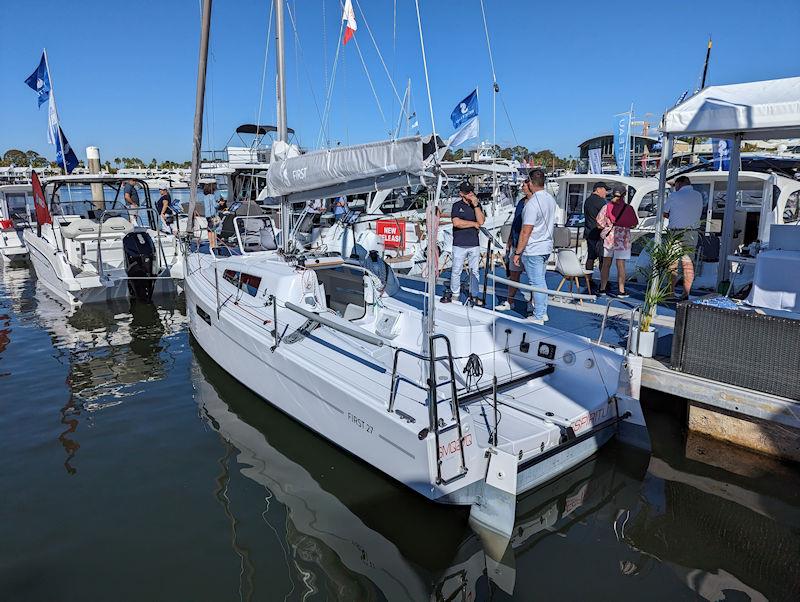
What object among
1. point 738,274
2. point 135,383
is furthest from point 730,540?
point 135,383

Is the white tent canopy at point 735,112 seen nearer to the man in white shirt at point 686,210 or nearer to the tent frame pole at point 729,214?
the tent frame pole at point 729,214

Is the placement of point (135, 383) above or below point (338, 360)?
below

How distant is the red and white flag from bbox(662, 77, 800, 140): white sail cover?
4781 millimetres

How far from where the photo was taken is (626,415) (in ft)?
16.2

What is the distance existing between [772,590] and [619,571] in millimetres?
936

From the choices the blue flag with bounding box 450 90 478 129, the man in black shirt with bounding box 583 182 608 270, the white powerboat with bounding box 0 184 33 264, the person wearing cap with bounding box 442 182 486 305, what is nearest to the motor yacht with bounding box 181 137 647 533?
the person wearing cap with bounding box 442 182 486 305

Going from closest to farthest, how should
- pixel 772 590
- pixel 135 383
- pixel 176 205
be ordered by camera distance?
pixel 772 590 → pixel 135 383 → pixel 176 205

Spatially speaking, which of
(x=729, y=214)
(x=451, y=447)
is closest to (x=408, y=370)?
(x=451, y=447)

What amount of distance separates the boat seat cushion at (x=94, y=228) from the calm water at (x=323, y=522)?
7093 millimetres

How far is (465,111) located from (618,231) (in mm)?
10938

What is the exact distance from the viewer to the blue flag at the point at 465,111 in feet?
54.6

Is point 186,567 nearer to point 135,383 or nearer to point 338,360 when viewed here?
point 338,360

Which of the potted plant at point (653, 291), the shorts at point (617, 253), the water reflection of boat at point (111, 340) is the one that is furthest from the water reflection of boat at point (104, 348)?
the shorts at point (617, 253)

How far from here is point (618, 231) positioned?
24.0 feet
